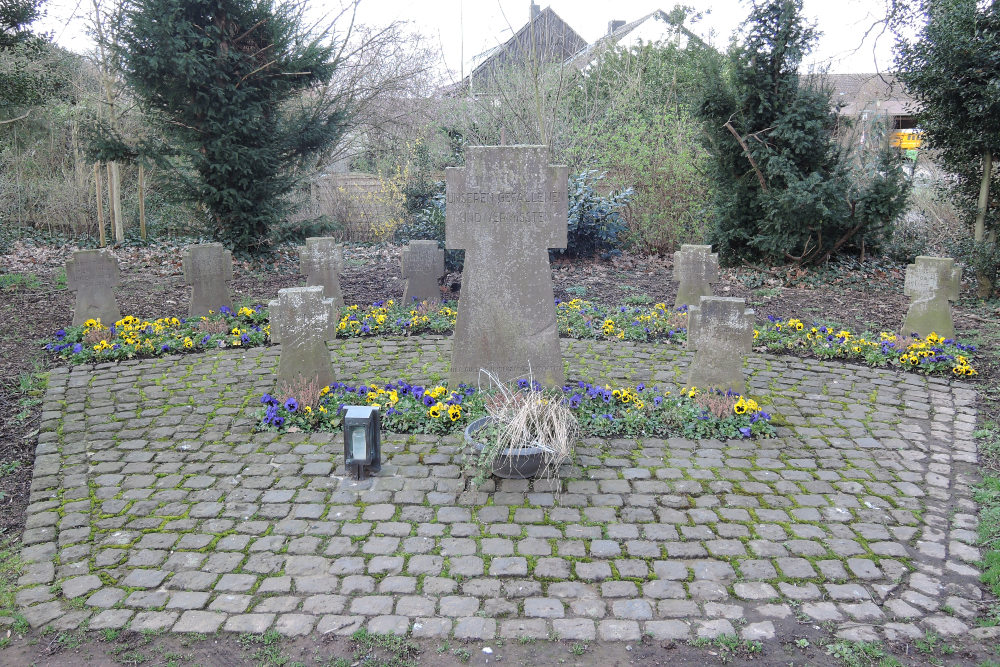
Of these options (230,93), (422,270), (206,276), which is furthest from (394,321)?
(230,93)

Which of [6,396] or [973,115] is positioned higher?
[973,115]

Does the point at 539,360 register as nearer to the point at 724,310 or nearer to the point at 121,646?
the point at 724,310

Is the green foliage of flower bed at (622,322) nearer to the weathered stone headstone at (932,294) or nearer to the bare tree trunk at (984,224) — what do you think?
the weathered stone headstone at (932,294)

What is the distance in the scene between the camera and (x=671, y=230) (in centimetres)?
1288

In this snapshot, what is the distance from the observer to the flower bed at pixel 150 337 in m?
7.15

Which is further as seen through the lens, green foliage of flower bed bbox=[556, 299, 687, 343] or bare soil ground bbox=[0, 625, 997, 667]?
green foliage of flower bed bbox=[556, 299, 687, 343]

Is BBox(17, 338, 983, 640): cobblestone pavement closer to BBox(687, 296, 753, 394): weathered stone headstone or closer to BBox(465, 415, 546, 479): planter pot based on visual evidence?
BBox(465, 415, 546, 479): planter pot

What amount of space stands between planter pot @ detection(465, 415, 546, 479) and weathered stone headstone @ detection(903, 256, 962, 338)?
17.5 ft

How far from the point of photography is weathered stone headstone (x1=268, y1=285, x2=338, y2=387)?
19.1ft

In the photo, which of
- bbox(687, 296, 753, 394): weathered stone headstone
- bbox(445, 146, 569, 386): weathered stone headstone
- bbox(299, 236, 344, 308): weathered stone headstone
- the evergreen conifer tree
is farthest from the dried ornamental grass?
the evergreen conifer tree

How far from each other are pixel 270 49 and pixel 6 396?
24.1 feet

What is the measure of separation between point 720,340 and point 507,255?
6.36 ft

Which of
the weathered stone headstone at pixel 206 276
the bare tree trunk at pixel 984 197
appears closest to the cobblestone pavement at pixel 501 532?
the weathered stone headstone at pixel 206 276

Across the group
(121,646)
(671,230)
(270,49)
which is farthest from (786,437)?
(270,49)
